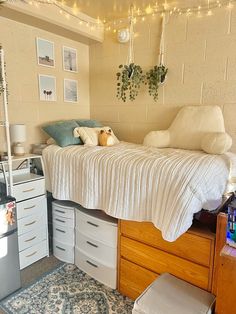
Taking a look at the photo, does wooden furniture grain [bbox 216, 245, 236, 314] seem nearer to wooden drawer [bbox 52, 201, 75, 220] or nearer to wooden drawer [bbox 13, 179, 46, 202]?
wooden drawer [bbox 52, 201, 75, 220]

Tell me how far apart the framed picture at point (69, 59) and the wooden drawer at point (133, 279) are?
2.20 meters

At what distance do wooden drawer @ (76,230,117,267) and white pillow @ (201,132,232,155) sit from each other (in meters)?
1.07

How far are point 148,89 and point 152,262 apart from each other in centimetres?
179

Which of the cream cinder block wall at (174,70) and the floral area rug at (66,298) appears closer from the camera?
the floral area rug at (66,298)

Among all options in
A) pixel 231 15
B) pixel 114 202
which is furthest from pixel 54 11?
pixel 114 202

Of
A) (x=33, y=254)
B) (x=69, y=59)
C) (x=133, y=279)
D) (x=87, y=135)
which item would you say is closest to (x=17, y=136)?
(x=87, y=135)

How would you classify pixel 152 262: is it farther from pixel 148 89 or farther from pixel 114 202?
pixel 148 89

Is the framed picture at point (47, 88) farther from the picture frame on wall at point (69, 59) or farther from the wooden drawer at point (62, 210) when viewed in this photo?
the wooden drawer at point (62, 210)

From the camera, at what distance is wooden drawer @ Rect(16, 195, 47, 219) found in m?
1.96

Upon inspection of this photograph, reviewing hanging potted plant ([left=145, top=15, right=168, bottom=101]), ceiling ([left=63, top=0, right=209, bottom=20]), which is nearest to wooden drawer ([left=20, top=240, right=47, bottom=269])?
hanging potted plant ([left=145, top=15, right=168, bottom=101])

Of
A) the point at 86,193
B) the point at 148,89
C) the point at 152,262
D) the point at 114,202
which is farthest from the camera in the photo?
the point at 148,89

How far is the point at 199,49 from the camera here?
2277 mm

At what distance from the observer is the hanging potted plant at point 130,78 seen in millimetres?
2564

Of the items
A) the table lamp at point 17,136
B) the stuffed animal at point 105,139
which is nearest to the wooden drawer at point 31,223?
the table lamp at point 17,136
